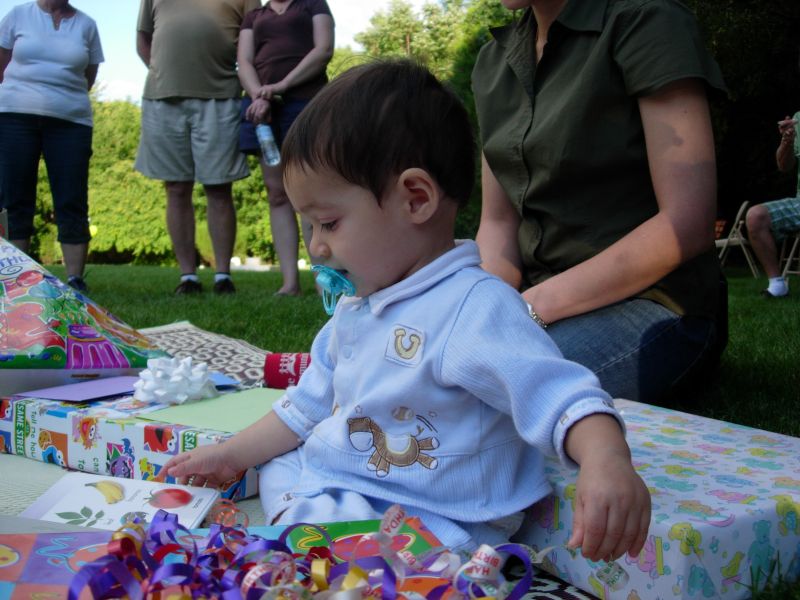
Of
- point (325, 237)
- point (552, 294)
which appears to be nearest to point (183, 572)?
point (325, 237)

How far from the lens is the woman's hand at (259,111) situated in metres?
4.17

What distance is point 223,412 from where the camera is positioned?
165 cm

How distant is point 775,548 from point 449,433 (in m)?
0.43

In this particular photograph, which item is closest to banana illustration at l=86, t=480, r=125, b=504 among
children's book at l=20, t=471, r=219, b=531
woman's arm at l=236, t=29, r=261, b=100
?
children's book at l=20, t=471, r=219, b=531

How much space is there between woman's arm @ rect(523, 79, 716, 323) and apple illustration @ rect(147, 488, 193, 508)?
746 millimetres

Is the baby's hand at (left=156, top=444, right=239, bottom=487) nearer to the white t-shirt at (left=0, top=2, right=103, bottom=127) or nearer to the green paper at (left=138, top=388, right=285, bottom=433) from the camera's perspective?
the green paper at (left=138, top=388, right=285, bottom=433)

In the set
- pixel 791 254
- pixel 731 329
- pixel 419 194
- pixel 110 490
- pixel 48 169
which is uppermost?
pixel 419 194

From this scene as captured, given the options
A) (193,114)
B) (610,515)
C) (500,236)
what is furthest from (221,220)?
(610,515)

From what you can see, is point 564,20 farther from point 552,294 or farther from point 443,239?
point 443,239

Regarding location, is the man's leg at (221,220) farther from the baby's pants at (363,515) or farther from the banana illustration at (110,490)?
the baby's pants at (363,515)

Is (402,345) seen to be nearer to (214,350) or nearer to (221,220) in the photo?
(214,350)

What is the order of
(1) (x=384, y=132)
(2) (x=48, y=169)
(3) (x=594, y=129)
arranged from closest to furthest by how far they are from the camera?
(1) (x=384, y=132)
(3) (x=594, y=129)
(2) (x=48, y=169)

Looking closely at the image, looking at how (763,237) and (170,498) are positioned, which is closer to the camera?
(170,498)

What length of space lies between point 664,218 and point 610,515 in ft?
2.85
